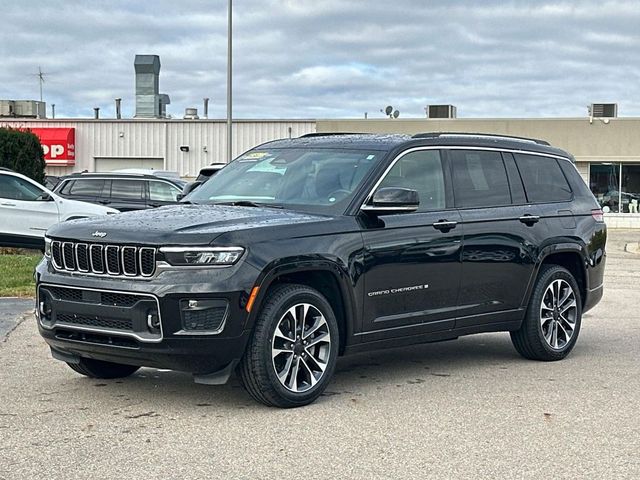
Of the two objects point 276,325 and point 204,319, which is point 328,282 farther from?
point 204,319

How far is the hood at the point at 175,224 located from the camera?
641 centimetres

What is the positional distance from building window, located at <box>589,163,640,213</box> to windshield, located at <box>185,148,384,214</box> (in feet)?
113

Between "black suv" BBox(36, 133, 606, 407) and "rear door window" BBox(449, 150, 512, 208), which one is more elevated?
"rear door window" BBox(449, 150, 512, 208)

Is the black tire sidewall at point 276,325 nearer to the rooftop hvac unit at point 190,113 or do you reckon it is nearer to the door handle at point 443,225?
the door handle at point 443,225

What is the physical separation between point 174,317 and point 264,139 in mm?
36650

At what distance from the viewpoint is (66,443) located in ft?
19.2

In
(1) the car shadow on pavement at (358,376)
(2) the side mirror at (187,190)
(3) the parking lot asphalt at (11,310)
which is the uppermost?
(2) the side mirror at (187,190)

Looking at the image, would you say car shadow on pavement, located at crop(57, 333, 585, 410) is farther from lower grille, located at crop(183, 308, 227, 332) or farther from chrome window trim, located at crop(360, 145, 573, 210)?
chrome window trim, located at crop(360, 145, 573, 210)

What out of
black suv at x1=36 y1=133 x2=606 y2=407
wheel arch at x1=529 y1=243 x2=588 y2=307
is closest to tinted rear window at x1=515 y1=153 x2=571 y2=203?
black suv at x1=36 y1=133 x2=606 y2=407

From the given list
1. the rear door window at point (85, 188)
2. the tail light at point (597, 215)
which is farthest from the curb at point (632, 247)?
the tail light at point (597, 215)

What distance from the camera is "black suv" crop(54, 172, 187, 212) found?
2405 cm

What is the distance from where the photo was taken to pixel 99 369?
25.0ft

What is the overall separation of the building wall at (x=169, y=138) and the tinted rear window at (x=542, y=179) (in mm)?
33582

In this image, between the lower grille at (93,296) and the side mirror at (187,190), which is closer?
the lower grille at (93,296)
